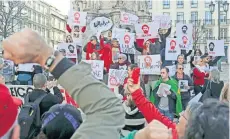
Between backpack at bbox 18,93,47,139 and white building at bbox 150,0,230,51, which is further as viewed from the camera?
white building at bbox 150,0,230,51

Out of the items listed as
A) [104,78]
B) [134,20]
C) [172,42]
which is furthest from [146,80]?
[134,20]

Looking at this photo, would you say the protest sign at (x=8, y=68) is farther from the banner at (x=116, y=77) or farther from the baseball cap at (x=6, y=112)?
the baseball cap at (x=6, y=112)

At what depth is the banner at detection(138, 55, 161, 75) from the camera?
1052 centimetres

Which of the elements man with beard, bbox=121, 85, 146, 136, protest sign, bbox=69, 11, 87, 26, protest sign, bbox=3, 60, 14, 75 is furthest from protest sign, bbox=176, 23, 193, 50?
man with beard, bbox=121, 85, 146, 136

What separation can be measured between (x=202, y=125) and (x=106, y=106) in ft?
1.40

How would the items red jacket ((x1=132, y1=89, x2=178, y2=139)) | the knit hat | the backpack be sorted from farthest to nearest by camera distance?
1. the backpack
2. red jacket ((x1=132, y1=89, x2=178, y2=139))
3. the knit hat

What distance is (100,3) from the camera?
89.7 feet

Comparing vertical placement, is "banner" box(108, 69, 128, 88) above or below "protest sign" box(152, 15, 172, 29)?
below

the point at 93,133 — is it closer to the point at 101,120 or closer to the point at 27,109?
the point at 101,120

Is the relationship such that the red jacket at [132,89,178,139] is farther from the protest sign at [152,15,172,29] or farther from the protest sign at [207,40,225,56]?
the protest sign at [152,15,172,29]

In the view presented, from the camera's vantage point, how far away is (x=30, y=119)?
402 cm

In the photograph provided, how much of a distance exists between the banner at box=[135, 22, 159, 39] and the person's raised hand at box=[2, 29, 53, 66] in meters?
11.5

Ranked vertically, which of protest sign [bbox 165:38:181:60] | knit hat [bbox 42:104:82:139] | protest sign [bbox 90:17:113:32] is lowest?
knit hat [bbox 42:104:82:139]

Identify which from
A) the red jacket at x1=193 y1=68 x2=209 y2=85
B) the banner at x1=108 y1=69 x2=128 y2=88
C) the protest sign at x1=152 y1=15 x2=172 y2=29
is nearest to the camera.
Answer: the banner at x1=108 y1=69 x2=128 y2=88
